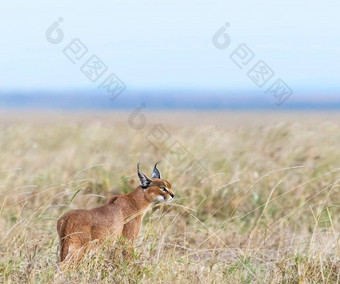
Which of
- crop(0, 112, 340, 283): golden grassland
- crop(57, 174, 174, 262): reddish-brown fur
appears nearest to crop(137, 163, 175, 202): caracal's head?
crop(57, 174, 174, 262): reddish-brown fur

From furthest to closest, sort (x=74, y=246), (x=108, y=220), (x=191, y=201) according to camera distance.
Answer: (x=191, y=201) → (x=108, y=220) → (x=74, y=246)

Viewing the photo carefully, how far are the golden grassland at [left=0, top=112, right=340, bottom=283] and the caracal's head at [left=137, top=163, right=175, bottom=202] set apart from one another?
382 mm

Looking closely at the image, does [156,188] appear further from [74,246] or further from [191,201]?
[191,201]

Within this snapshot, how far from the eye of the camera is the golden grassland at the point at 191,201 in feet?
17.5

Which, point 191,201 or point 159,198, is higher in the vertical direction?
point 159,198

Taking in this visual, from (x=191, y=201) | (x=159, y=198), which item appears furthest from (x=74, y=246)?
(x=191, y=201)

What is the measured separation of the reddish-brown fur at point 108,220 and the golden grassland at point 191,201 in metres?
0.22

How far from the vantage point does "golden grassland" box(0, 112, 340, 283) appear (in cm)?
534

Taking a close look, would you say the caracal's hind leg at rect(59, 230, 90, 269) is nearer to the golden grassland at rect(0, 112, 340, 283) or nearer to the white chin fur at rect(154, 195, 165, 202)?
the golden grassland at rect(0, 112, 340, 283)

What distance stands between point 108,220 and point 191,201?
4.53m

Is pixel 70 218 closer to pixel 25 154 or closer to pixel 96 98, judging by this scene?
pixel 25 154

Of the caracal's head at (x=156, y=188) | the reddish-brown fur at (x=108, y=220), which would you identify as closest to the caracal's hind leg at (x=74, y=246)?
the reddish-brown fur at (x=108, y=220)

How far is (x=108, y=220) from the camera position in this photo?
4.78 m

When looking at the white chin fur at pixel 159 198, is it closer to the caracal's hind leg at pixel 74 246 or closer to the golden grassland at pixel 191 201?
the golden grassland at pixel 191 201
